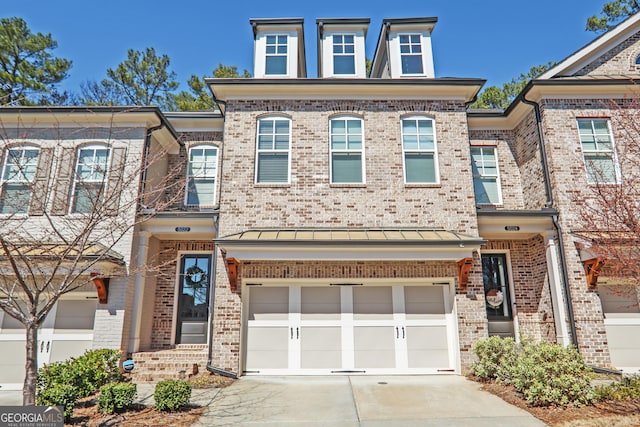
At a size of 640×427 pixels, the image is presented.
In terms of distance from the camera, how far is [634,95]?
9.85 meters

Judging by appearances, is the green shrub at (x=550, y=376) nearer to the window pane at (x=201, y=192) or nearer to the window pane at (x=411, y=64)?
the window pane at (x=411, y=64)

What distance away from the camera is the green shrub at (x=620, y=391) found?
6.56m

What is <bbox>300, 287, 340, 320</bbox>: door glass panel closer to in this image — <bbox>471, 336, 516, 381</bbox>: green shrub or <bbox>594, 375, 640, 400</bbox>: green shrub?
<bbox>471, 336, 516, 381</bbox>: green shrub

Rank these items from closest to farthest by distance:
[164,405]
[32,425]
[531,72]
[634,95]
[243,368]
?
[32,425], [164,405], [243,368], [634,95], [531,72]

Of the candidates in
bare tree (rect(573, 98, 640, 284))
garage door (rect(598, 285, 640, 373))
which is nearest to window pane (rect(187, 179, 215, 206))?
bare tree (rect(573, 98, 640, 284))

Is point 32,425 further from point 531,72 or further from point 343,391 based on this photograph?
point 531,72

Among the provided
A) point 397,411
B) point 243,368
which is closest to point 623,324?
point 397,411

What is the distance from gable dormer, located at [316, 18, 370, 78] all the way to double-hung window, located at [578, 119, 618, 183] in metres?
6.15

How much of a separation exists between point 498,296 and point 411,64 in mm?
7060

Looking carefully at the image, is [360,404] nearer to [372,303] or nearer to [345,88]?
[372,303]

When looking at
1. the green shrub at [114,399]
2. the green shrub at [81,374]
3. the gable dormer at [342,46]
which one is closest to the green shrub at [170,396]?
the green shrub at [114,399]

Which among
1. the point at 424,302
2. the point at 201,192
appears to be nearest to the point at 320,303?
the point at 424,302

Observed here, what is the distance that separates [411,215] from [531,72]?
18133mm

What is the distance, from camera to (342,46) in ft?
38.7
